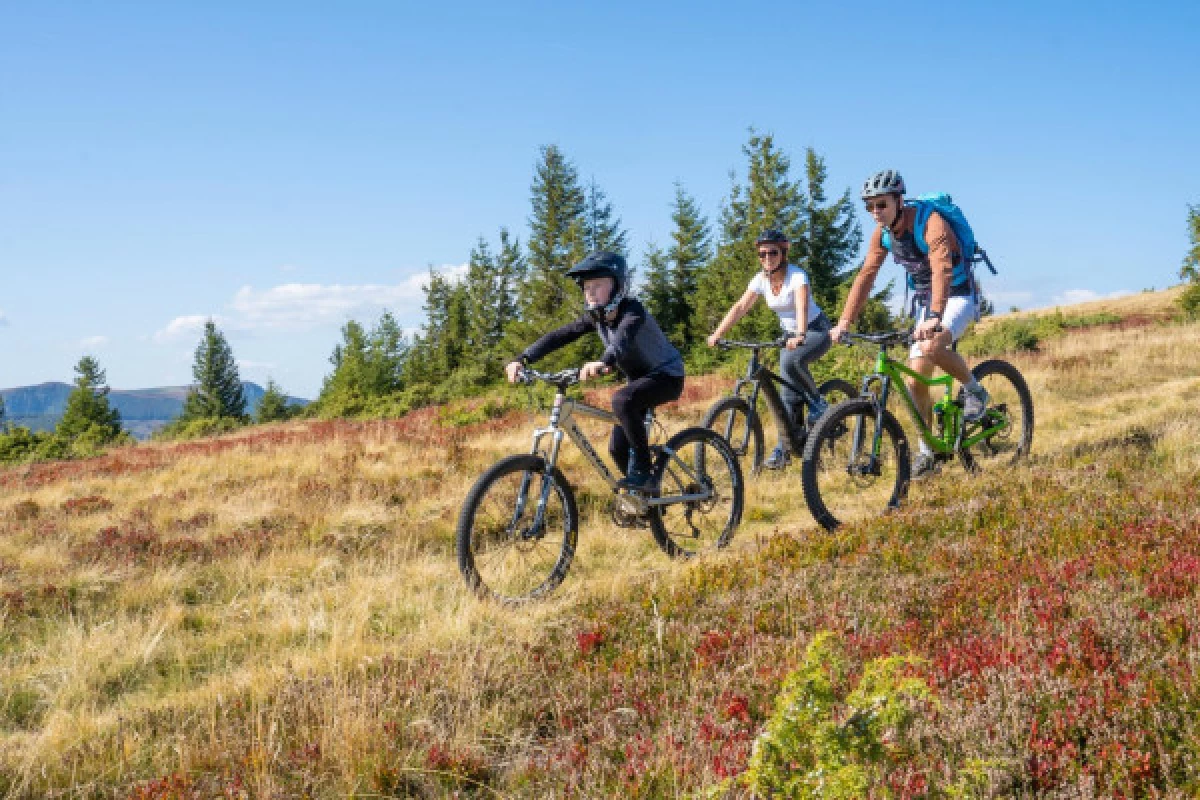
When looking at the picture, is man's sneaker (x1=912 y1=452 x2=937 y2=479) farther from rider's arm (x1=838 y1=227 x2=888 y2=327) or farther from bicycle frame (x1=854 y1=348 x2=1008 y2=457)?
rider's arm (x1=838 y1=227 x2=888 y2=327)

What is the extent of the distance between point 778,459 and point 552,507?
10.7 ft

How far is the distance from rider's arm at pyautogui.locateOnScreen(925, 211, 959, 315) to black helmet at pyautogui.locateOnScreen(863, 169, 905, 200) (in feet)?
1.19

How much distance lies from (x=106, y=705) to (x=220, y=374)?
8836 cm

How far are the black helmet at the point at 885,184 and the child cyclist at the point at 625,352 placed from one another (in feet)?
7.20

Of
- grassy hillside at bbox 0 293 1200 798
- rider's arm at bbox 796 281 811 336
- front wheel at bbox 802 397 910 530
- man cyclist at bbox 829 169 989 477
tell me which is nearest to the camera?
grassy hillside at bbox 0 293 1200 798

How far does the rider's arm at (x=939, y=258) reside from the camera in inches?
248

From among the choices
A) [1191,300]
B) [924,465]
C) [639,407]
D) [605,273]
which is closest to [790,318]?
[924,465]

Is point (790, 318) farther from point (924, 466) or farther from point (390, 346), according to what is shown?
point (390, 346)

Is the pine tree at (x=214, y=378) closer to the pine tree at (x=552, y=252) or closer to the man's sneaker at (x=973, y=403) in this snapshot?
the pine tree at (x=552, y=252)

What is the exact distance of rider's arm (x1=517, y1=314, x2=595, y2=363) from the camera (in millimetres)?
5414

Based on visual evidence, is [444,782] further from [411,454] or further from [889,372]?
[411,454]

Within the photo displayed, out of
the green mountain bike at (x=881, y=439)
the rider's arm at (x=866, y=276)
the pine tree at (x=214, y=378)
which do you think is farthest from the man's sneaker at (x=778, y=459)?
the pine tree at (x=214, y=378)

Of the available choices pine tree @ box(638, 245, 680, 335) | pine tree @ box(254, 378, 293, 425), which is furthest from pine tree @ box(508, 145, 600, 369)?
pine tree @ box(254, 378, 293, 425)

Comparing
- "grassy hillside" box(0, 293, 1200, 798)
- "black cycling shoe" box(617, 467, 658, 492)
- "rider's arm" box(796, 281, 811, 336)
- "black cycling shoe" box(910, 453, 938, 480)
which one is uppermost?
"rider's arm" box(796, 281, 811, 336)
